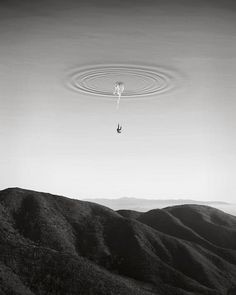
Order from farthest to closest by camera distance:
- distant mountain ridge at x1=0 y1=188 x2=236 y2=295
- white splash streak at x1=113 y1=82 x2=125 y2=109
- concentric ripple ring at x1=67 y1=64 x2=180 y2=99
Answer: distant mountain ridge at x1=0 y1=188 x2=236 y2=295, white splash streak at x1=113 y1=82 x2=125 y2=109, concentric ripple ring at x1=67 y1=64 x2=180 y2=99

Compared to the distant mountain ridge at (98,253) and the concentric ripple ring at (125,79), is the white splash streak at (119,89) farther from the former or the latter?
the distant mountain ridge at (98,253)

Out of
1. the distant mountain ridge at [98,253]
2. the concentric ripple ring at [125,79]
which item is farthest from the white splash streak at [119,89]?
the distant mountain ridge at [98,253]

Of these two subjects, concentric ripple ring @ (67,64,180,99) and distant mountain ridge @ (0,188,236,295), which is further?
distant mountain ridge @ (0,188,236,295)

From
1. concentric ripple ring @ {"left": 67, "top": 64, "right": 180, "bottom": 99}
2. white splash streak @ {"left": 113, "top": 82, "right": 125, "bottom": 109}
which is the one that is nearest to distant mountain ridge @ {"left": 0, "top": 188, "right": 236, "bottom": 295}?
concentric ripple ring @ {"left": 67, "top": 64, "right": 180, "bottom": 99}

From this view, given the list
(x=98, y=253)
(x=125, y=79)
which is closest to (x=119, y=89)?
(x=125, y=79)

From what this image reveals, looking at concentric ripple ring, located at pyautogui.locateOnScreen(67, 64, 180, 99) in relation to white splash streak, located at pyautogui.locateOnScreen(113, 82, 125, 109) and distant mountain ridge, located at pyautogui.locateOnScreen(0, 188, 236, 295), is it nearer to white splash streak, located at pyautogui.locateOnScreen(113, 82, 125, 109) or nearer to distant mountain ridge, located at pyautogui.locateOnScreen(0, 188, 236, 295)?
white splash streak, located at pyautogui.locateOnScreen(113, 82, 125, 109)

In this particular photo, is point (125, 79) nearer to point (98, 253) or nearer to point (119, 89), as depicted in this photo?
point (119, 89)
